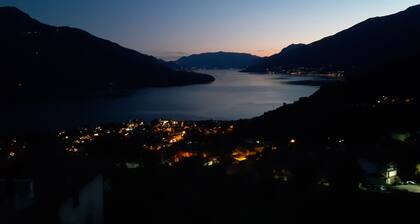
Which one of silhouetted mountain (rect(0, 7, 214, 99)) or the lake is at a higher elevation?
silhouetted mountain (rect(0, 7, 214, 99))

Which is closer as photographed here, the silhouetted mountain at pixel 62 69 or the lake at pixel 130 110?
the lake at pixel 130 110

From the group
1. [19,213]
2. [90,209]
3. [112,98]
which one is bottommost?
[112,98]

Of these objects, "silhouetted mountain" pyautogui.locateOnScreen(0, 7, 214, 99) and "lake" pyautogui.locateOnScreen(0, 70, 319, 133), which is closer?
"lake" pyautogui.locateOnScreen(0, 70, 319, 133)

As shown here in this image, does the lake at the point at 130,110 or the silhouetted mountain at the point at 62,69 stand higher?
the silhouetted mountain at the point at 62,69

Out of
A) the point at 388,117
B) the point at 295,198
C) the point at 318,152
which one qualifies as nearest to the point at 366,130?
the point at 388,117

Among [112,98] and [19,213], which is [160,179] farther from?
[112,98]

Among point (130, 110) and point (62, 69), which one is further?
point (62, 69)

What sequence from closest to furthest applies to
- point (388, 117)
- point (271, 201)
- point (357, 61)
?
point (271, 201)
point (388, 117)
point (357, 61)

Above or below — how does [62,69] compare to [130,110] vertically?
above
